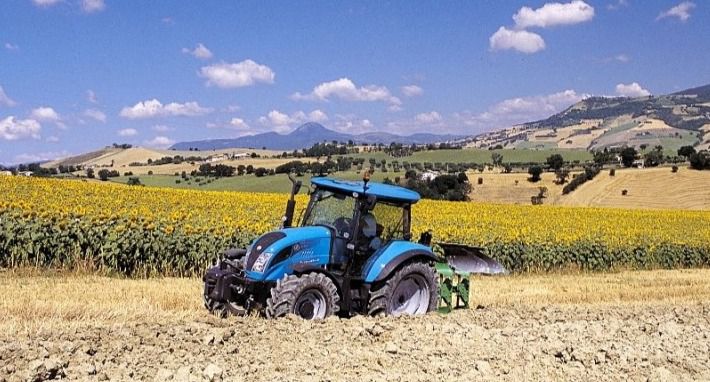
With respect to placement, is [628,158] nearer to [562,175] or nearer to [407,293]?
[562,175]

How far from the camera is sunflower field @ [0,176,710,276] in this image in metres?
14.3

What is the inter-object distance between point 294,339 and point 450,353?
153 cm

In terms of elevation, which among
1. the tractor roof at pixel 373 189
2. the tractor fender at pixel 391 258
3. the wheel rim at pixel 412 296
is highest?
the tractor roof at pixel 373 189

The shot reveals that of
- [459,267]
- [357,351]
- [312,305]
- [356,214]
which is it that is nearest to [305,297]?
[312,305]

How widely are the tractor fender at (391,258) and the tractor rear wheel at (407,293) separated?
0.46 ft

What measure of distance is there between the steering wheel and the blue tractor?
0.04ft

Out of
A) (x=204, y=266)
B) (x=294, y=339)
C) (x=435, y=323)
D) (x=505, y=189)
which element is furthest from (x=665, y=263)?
(x=505, y=189)

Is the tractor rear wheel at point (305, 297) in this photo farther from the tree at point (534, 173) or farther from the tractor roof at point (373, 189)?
the tree at point (534, 173)

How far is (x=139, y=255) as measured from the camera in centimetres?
1476

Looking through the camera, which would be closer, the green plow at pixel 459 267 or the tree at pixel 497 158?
the green plow at pixel 459 267

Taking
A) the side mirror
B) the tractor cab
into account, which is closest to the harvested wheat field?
the tractor cab

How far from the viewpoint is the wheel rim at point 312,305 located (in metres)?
8.27

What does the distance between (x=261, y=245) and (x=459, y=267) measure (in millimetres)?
3328

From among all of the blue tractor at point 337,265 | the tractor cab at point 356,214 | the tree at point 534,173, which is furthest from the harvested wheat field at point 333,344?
the tree at point 534,173
